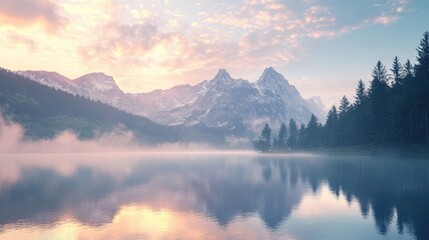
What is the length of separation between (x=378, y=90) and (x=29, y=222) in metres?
129

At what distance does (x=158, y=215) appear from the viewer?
34219mm

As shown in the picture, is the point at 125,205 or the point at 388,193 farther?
the point at 388,193

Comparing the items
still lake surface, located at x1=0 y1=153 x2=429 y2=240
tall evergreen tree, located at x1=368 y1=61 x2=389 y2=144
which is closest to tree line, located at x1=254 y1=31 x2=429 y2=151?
tall evergreen tree, located at x1=368 y1=61 x2=389 y2=144

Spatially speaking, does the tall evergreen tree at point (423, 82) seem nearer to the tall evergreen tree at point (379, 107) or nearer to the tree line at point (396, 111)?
the tree line at point (396, 111)

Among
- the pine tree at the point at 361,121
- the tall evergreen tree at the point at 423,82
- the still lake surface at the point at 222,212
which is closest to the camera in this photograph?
the still lake surface at the point at 222,212

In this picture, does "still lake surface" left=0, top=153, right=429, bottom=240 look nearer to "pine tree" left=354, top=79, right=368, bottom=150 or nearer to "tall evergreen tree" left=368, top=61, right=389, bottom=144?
"tall evergreen tree" left=368, top=61, right=389, bottom=144

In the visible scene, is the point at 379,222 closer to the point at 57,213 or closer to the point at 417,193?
the point at 417,193

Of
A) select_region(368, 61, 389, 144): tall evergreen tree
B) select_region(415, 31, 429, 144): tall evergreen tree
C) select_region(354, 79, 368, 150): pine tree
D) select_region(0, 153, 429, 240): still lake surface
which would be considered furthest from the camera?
select_region(354, 79, 368, 150): pine tree

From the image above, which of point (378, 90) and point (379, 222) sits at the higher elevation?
point (378, 90)

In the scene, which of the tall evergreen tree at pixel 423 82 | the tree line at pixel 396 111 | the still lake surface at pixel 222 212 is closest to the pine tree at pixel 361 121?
the tree line at pixel 396 111

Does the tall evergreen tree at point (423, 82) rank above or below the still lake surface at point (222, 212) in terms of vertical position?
above

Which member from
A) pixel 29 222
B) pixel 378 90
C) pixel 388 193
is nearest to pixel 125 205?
pixel 29 222

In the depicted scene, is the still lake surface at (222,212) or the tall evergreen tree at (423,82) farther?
the tall evergreen tree at (423,82)

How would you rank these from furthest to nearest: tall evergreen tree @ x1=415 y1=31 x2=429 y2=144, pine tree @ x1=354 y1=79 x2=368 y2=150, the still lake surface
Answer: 1. pine tree @ x1=354 y1=79 x2=368 y2=150
2. tall evergreen tree @ x1=415 y1=31 x2=429 y2=144
3. the still lake surface
